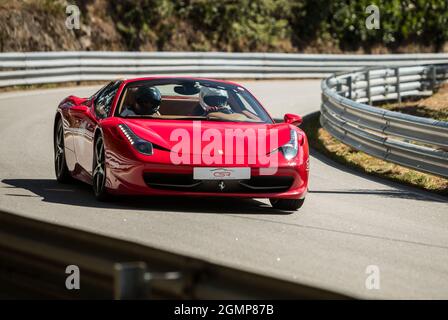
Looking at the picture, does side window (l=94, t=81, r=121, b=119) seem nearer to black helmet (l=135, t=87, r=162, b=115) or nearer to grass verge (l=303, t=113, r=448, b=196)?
black helmet (l=135, t=87, r=162, b=115)

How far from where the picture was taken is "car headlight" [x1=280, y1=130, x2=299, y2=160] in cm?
966

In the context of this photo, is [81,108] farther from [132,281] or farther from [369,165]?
[132,281]

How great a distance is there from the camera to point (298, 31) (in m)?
41.2

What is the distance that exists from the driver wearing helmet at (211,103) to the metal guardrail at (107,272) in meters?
4.68

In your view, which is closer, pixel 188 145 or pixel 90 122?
pixel 188 145

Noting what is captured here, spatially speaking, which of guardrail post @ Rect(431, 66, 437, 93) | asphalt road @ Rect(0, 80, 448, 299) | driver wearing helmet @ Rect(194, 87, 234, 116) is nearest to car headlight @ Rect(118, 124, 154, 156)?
asphalt road @ Rect(0, 80, 448, 299)

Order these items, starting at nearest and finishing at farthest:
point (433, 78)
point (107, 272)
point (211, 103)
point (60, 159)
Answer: point (107, 272) < point (211, 103) < point (60, 159) < point (433, 78)

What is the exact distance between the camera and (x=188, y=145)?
369 inches

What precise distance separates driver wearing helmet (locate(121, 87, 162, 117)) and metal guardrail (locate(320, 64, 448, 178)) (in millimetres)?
3954

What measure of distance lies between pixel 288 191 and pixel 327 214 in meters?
0.50

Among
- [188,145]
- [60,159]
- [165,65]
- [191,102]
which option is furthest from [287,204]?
[165,65]

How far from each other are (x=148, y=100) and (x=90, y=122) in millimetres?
622

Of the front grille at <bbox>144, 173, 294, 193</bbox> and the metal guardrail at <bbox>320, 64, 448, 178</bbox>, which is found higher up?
the front grille at <bbox>144, 173, 294, 193</bbox>

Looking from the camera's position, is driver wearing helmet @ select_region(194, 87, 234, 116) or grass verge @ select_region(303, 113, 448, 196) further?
grass verge @ select_region(303, 113, 448, 196)
